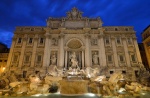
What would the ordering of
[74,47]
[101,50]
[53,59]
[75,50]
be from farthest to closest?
[74,47], [75,50], [101,50], [53,59]

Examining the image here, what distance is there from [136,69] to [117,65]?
365 cm

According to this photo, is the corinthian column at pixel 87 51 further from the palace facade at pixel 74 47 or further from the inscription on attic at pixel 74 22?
the inscription on attic at pixel 74 22

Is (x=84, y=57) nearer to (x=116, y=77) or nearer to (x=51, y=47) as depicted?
(x=51, y=47)

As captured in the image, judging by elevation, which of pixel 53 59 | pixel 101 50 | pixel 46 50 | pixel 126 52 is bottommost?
pixel 53 59

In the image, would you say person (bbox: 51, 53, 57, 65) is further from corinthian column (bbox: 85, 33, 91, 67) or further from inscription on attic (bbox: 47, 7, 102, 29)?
inscription on attic (bbox: 47, 7, 102, 29)

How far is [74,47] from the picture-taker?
2334 centimetres

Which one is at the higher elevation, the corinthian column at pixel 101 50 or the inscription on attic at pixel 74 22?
the inscription on attic at pixel 74 22

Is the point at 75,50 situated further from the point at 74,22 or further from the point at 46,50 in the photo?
the point at 74,22

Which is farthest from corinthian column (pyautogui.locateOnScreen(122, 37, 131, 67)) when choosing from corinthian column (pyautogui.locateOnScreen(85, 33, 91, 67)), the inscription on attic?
corinthian column (pyautogui.locateOnScreen(85, 33, 91, 67))

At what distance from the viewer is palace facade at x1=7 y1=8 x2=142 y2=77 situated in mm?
20828

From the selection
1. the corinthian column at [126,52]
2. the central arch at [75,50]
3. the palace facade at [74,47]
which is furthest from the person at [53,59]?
the corinthian column at [126,52]

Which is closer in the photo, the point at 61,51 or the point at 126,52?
the point at 61,51

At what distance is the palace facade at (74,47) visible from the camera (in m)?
20.8

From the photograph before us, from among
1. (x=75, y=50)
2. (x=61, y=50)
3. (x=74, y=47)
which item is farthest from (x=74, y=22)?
(x=61, y=50)
